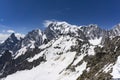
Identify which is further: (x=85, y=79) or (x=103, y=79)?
(x=85, y=79)

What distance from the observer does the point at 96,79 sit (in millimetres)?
78750

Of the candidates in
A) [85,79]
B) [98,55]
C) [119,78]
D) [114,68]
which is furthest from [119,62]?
[98,55]

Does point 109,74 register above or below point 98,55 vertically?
below

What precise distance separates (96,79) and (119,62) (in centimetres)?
782

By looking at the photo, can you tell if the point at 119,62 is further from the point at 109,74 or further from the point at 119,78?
the point at 119,78

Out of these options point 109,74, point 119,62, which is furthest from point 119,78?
point 119,62

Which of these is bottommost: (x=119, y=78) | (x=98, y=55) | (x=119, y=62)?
(x=119, y=78)

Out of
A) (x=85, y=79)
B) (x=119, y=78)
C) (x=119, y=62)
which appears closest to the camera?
(x=119, y=78)

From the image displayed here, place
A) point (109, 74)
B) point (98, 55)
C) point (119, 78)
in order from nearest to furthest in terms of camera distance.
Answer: point (119, 78), point (109, 74), point (98, 55)

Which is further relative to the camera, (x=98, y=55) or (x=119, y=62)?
(x=98, y=55)

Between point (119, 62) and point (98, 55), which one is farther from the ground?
point (98, 55)

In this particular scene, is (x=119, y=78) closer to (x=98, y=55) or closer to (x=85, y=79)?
(x=85, y=79)

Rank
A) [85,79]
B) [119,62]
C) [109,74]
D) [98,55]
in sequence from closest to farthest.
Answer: [109,74] < [119,62] < [85,79] < [98,55]

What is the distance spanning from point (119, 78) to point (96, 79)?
490 inches
